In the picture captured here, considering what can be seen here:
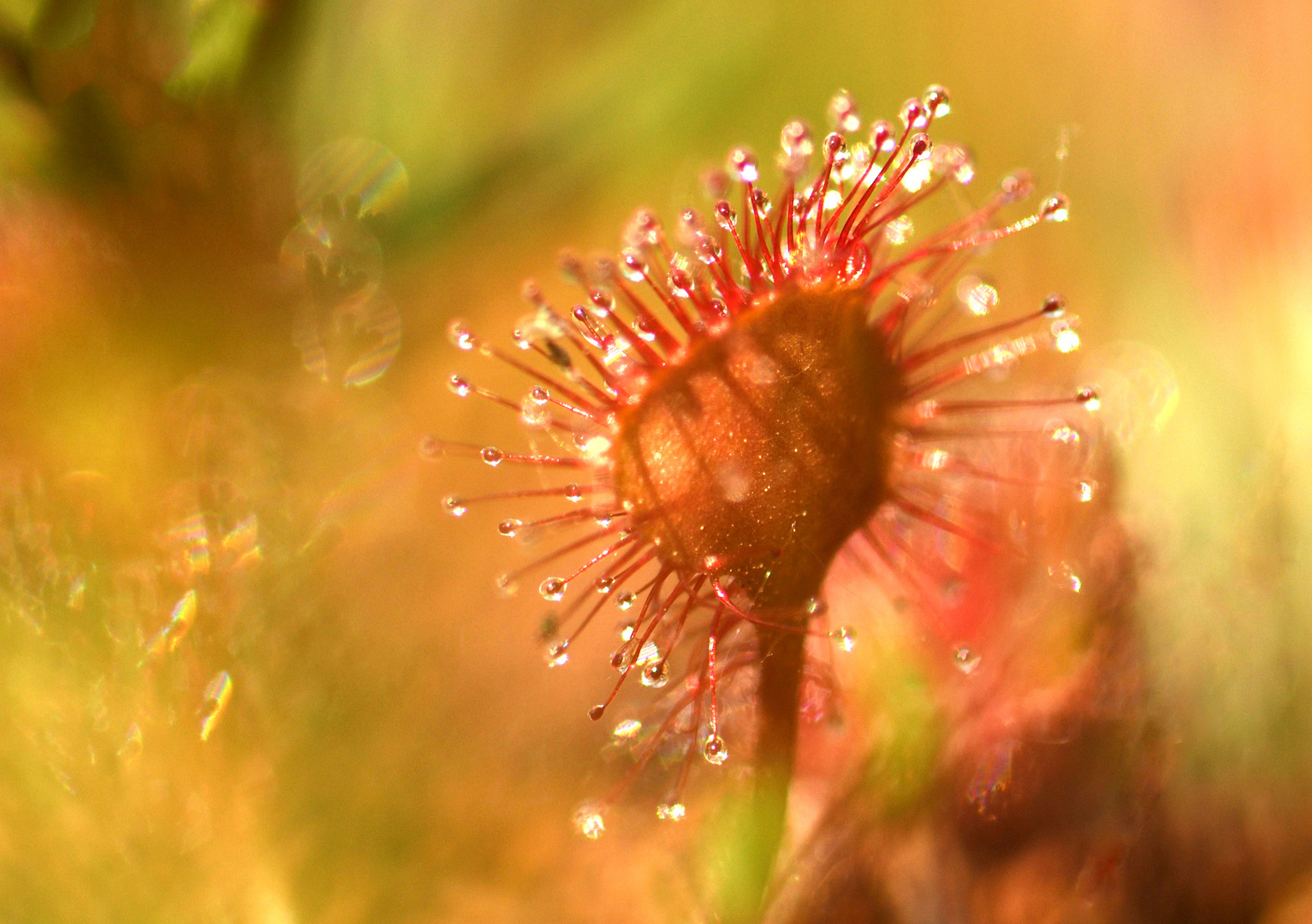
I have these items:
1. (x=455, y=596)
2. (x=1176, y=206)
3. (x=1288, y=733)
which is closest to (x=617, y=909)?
(x=455, y=596)

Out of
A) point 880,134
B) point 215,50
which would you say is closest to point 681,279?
point 880,134

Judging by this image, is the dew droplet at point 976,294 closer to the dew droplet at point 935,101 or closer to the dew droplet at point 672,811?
the dew droplet at point 935,101

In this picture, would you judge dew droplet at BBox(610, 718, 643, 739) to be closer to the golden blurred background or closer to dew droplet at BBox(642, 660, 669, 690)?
the golden blurred background

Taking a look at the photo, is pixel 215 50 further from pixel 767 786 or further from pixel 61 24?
pixel 767 786

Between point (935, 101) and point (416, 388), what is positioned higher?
point (416, 388)

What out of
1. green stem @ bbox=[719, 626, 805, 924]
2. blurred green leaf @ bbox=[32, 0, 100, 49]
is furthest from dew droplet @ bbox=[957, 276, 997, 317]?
blurred green leaf @ bbox=[32, 0, 100, 49]

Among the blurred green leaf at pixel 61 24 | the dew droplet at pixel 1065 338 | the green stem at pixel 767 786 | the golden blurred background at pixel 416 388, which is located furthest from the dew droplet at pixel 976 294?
the blurred green leaf at pixel 61 24

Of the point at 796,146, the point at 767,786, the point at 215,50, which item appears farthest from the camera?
the point at 215,50
